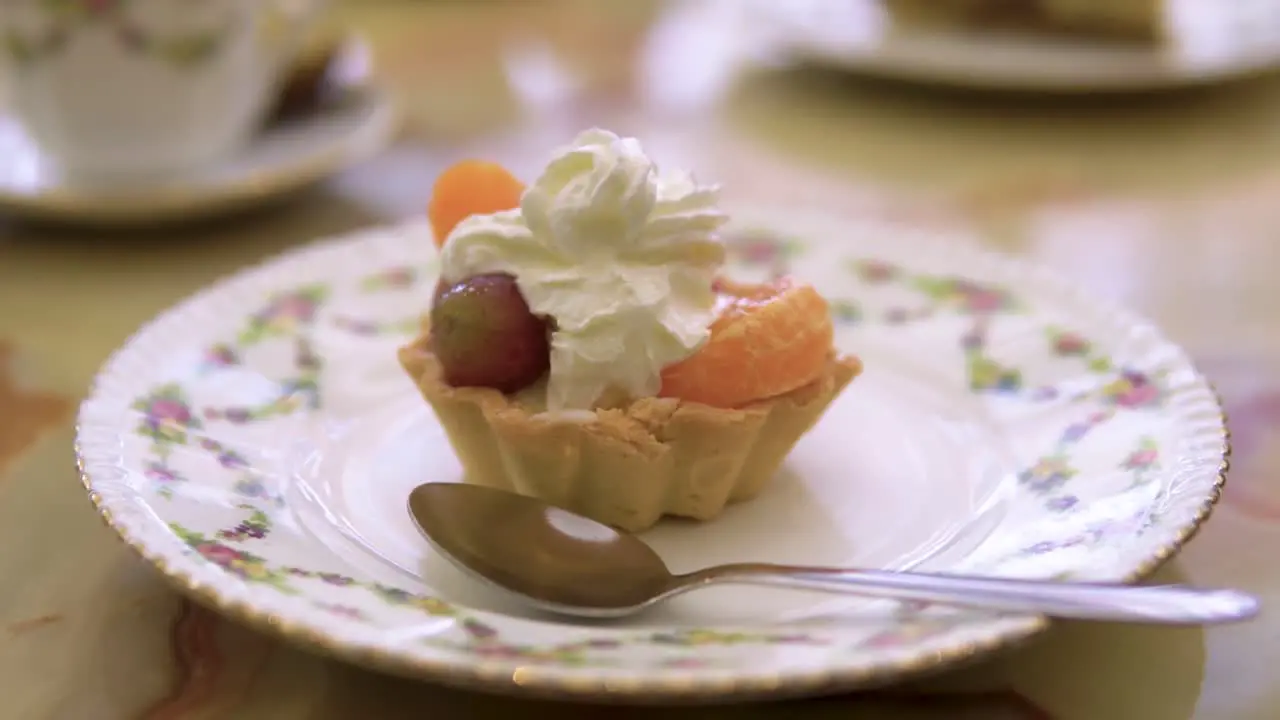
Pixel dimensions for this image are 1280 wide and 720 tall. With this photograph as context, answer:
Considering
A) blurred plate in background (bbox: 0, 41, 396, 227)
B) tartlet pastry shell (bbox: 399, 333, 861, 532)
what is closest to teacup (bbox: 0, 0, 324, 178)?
blurred plate in background (bbox: 0, 41, 396, 227)

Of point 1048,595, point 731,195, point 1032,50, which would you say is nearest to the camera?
point 1048,595

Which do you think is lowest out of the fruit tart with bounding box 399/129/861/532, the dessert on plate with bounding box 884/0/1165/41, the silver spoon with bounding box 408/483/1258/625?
the silver spoon with bounding box 408/483/1258/625

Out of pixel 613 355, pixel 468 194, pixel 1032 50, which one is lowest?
pixel 613 355

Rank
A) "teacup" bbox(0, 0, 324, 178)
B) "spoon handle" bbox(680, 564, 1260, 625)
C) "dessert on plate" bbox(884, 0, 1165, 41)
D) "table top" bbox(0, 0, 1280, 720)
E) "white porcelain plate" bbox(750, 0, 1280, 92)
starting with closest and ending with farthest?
1. "spoon handle" bbox(680, 564, 1260, 625)
2. "table top" bbox(0, 0, 1280, 720)
3. "teacup" bbox(0, 0, 324, 178)
4. "white porcelain plate" bbox(750, 0, 1280, 92)
5. "dessert on plate" bbox(884, 0, 1165, 41)

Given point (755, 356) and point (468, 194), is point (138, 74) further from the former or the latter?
point (755, 356)

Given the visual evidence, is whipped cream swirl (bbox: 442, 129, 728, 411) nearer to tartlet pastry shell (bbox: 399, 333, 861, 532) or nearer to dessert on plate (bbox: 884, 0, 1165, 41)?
tartlet pastry shell (bbox: 399, 333, 861, 532)

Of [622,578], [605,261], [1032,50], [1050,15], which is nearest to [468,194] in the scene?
[605,261]
